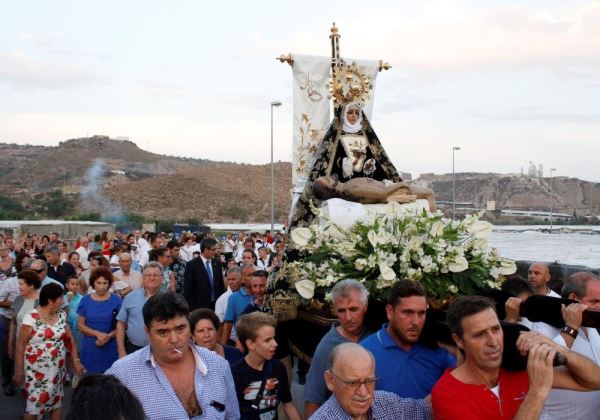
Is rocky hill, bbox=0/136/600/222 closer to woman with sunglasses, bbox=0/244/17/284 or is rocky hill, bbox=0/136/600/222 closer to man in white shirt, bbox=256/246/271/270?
man in white shirt, bbox=256/246/271/270

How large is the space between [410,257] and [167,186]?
9365cm

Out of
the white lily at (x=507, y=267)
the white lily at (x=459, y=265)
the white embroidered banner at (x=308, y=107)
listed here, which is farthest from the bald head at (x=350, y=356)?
the white embroidered banner at (x=308, y=107)

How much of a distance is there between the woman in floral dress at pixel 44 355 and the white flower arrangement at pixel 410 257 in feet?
10.0

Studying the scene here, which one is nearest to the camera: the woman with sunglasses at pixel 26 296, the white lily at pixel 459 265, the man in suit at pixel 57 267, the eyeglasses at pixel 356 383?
the eyeglasses at pixel 356 383

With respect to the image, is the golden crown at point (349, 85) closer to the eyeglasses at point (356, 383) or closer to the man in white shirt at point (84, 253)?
the eyeglasses at point (356, 383)

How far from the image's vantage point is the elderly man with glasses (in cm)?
336

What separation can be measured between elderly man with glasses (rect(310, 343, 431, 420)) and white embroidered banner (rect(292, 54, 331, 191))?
6.92 m

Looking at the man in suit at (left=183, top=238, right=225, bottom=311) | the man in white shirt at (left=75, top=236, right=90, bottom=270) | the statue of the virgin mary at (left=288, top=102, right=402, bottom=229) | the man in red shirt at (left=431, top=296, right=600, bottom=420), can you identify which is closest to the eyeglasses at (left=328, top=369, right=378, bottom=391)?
the man in red shirt at (left=431, top=296, right=600, bottom=420)

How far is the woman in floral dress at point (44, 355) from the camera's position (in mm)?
7355

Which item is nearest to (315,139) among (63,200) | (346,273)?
(346,273)

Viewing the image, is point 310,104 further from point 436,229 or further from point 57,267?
point 436,229

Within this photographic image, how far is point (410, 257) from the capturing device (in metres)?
5.34

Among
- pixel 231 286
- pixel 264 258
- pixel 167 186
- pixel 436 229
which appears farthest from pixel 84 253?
pixel 167 186

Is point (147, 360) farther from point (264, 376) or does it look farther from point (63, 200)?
point (63, 200)
